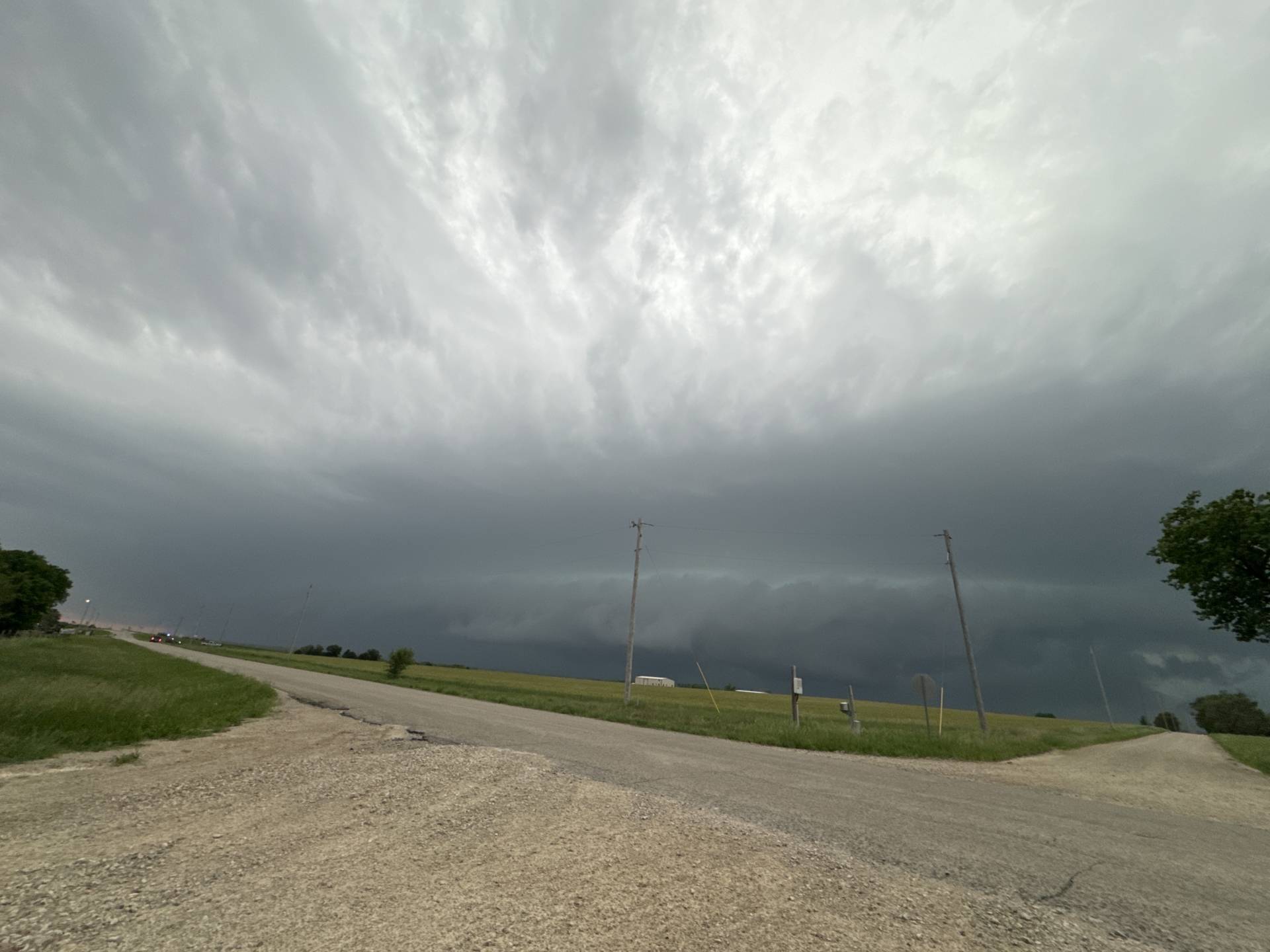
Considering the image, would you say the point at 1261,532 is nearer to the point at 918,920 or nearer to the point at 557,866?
the point at 918,920

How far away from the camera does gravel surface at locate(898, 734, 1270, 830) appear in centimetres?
1130

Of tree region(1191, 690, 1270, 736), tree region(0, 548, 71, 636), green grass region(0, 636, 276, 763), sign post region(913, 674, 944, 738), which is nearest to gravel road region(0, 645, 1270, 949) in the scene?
green grass region(0, 636, 276, 763)

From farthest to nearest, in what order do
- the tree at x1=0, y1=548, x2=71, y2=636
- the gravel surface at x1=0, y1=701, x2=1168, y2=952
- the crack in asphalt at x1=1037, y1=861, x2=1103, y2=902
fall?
1. the tree at x1=0, y1=548, x2=71, y2=636
2. the crack in asphalt at x1=1037, y1=861, x2=1103, y2=902
3. the gravel surface at x1=0, y1=701, x2=1168, y2=952

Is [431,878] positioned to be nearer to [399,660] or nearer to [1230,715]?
[399,660]

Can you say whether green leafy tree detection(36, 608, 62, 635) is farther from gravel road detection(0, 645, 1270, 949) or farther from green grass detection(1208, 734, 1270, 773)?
green grass detection(1208, 734, 1270, 773)

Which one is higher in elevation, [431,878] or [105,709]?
[105,709]

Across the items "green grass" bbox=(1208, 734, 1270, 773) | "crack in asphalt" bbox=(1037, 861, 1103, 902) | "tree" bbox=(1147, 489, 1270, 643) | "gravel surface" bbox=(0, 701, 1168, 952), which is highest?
"tree" bbox=(1147, 489, 1270, 643)

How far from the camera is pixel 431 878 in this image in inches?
172

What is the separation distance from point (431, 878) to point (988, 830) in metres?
6.82

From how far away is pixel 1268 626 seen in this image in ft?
68.1

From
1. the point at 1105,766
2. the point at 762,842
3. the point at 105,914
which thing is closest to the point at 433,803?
the point at 105,914

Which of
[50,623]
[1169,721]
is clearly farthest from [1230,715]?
[50,623]

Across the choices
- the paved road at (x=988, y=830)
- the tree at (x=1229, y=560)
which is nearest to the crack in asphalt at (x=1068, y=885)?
the paved road at (x=988, y=830)

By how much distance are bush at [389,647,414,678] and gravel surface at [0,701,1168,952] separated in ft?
178
